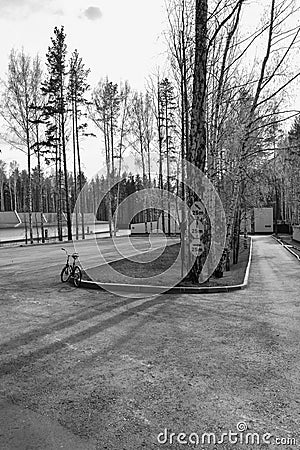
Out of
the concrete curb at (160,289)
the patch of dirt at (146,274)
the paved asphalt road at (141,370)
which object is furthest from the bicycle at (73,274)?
the paved asphalt road at (141,370)

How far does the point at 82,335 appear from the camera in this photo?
20.5ft

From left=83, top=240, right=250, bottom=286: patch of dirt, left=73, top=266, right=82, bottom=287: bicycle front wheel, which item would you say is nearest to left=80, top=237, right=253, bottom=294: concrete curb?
left=83, top=240, right=250, bottom=286: patch of dirt

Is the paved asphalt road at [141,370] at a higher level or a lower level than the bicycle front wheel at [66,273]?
lower

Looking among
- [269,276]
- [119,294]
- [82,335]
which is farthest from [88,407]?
[269,276]

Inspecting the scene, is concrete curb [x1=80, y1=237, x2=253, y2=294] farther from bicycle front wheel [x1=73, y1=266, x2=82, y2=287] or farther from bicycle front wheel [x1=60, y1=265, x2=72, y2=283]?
bicycle front wheel [x1=60, y1=265, x2=72, y2=283]

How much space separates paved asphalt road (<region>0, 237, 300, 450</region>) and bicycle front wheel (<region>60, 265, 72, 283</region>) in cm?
250

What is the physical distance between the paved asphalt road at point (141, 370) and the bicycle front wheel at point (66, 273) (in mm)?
2501

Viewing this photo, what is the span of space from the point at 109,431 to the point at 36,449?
60 cm

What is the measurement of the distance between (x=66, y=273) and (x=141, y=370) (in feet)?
23.5

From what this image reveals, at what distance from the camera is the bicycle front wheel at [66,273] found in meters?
11.4

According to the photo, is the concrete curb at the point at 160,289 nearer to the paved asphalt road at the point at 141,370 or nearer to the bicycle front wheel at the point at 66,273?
the paved asphalt road at the point at 141,370

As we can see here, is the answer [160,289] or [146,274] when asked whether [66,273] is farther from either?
[160,289]

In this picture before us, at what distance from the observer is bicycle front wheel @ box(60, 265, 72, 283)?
37.4ft

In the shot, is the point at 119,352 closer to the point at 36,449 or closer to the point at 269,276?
the point at 36,449
